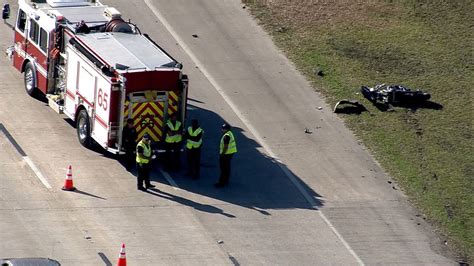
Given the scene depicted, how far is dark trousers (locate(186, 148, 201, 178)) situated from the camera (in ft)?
101

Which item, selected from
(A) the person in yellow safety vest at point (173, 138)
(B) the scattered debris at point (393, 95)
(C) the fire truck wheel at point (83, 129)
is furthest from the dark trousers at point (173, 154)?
(B) the scattered debris at point (393, 95)

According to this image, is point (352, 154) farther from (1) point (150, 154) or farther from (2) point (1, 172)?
(2) point (1, 172)

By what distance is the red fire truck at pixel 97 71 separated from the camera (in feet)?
100

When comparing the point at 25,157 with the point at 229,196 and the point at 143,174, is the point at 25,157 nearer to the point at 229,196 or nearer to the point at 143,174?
the point at 143,174

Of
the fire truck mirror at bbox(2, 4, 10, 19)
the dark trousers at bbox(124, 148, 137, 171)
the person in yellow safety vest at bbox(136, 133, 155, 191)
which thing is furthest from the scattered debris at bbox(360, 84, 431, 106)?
the fire truck mirror at bbox(2, 4, 10, 19)

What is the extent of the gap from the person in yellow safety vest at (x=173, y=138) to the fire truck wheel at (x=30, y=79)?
5104mm

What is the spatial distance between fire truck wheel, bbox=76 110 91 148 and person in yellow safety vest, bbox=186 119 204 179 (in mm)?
2555

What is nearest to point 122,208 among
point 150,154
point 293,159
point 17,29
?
point 150,154

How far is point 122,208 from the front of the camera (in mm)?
29109

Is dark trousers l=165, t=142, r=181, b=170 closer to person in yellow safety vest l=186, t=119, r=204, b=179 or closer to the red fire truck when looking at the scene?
person in yellow safety vest l=186, t=119, r=204, b=179

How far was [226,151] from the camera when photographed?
3038 centimetres

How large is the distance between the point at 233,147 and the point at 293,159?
2.66 metres

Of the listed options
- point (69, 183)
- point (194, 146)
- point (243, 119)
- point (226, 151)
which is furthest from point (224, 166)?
point (243, 119)

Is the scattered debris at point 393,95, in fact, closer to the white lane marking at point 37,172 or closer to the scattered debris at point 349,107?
the scattered debris at point 349,107
